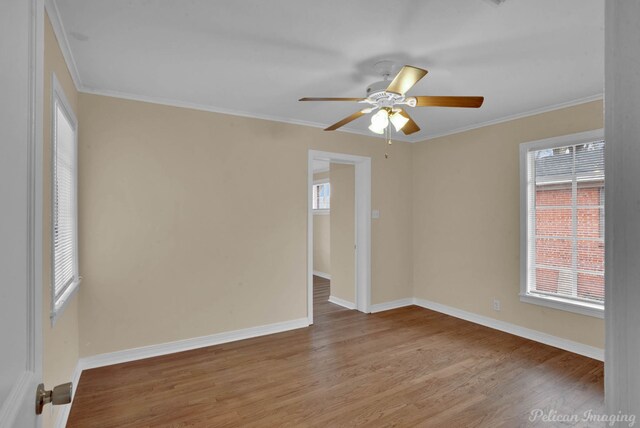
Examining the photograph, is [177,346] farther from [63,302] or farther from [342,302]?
[342,302]

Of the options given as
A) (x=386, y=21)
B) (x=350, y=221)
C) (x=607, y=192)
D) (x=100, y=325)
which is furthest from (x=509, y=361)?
(x=100, y=325)

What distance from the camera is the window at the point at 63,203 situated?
2.07 metres

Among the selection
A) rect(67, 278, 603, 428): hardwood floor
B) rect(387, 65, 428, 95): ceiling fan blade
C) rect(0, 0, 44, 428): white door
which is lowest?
rect(67, 278, 603, 428): hardwood floor

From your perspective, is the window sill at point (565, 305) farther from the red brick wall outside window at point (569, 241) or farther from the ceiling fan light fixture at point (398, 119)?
the ceiling fan light fixture at point (398, 119)

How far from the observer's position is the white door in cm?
59

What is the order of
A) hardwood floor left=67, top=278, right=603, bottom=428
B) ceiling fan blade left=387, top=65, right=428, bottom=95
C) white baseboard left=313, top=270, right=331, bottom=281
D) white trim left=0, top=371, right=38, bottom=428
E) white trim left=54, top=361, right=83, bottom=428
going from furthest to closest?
white baseboard left=313, top=270, right=331, bottom=281 < hardwood floor left=67, top=278, right=603, bottom=428 < white trim left=54, top=361, right=83, bottom=428 < ceiling fan blade left=387, top=65, right=428, bottom=95 < white trim left=0, top=371, right=38, bottom=428

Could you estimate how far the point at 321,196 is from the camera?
25.3ft

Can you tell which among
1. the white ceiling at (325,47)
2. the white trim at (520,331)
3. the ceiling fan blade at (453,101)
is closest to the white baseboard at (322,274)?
the white trim at (520,331)

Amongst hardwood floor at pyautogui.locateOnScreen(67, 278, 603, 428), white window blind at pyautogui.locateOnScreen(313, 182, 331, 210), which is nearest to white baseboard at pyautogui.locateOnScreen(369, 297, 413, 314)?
hardwood floor at pyautogui.locateOnScreen(67, 278, 603, 428)

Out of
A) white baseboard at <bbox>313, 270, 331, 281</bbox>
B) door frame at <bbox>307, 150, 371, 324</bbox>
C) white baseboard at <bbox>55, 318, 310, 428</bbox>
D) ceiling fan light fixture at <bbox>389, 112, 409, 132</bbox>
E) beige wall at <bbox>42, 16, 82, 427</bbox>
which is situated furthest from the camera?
white baseboard at <bbox>313, 270, 331, 281</bbox>

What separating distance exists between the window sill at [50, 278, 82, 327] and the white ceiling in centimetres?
168

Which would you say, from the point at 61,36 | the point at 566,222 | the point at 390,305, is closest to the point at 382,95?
the point at 61,36

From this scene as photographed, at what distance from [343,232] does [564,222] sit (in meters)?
2.69

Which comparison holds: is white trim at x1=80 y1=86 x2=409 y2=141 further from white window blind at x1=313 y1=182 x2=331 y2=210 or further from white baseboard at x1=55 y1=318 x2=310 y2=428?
white window blind at x1=313 y1=182 x2=331 y2=210
